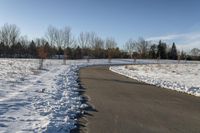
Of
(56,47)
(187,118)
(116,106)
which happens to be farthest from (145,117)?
(56,47)

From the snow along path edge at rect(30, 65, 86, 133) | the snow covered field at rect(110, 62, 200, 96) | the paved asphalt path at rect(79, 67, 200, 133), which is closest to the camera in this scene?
the snow along path edge at rect(30, 65, 86, 133)

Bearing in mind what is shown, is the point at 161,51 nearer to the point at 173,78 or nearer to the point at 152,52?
the point at 152,52

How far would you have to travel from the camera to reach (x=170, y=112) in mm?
8883

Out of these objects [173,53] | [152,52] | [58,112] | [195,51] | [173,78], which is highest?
[195,51]

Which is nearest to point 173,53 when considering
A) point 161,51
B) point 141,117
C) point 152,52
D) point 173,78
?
point 161,51

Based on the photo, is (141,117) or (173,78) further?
(173,78)

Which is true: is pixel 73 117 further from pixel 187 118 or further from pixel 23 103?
pixel 187 118

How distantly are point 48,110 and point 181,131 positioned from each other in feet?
13.2

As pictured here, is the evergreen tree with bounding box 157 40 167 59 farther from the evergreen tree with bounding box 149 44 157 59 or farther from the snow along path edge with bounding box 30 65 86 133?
the snow along path edge with bounding box 30 65 86 133

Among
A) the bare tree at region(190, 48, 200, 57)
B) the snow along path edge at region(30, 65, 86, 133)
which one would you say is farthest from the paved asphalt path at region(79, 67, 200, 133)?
the bare tree at region(190, 48, 200, 57)

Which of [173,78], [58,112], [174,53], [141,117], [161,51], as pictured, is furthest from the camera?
[174,53]

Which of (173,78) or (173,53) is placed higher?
(173,53)

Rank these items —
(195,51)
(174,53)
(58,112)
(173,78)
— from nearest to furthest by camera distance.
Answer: (58,112)
(173,78)
(174,53)
(195,51)

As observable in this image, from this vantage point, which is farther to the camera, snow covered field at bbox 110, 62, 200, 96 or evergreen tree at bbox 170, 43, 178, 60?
evergreen tree at bbox 170, 43, 178, 60
